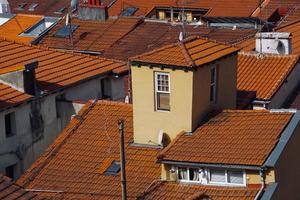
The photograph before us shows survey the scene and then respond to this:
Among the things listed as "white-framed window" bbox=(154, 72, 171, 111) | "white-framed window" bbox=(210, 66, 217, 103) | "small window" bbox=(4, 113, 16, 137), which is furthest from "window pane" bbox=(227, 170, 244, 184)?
"small window" bbox=(4, 113, 16, 137)

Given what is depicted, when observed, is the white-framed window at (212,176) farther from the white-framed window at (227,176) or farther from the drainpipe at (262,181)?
the drainpipe at (262,181)

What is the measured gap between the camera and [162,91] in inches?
1167

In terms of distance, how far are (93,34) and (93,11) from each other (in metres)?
2.49

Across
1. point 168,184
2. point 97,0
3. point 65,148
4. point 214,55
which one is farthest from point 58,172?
point 97,0

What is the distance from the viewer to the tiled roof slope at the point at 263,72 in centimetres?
3612

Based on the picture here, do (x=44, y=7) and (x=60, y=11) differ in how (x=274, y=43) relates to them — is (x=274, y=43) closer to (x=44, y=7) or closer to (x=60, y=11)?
(x=60, y=11)

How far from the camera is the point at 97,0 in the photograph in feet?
201

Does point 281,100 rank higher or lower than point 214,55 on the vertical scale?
lower

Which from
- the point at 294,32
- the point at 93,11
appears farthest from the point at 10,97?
the point at 93,11

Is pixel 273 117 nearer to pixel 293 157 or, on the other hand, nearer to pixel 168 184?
pixel 293 157

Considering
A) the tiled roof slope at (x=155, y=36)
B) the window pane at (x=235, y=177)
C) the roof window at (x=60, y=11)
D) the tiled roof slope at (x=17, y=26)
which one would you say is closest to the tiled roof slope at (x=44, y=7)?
the roof window at (x=60, y=11)

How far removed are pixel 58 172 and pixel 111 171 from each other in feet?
6.25

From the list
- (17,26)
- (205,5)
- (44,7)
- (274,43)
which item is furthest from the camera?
(44,7)

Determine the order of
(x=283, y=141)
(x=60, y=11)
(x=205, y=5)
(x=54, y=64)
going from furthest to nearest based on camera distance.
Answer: (x=60, y=11) → (x=205, y=5) → (x=54, y=64) → (x=283, y=141)
